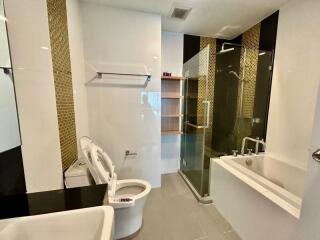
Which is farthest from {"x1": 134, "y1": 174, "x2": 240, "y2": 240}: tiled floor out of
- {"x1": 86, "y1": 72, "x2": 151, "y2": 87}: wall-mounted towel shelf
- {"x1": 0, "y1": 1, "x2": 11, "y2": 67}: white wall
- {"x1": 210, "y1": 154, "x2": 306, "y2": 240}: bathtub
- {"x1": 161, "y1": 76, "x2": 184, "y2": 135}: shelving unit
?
{"x1": 0, "y1": 1, "x2": 11, "y2": 67}: white wall

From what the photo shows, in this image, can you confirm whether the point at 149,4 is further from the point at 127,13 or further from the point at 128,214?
the point at 128,214

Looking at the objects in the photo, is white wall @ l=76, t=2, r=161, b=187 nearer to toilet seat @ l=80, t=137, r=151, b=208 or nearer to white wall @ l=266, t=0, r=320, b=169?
toilet seat @ l=80, t=137, r=151, b=208

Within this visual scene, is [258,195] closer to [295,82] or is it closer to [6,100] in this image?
[295,82]

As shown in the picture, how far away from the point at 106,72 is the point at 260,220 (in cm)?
230

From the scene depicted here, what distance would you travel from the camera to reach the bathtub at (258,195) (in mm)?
1224

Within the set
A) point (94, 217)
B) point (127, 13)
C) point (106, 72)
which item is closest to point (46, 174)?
point (94, 217)

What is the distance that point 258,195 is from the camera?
139 centimetres

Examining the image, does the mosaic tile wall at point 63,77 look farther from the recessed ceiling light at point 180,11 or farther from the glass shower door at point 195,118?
the glass shower door at point 195,118

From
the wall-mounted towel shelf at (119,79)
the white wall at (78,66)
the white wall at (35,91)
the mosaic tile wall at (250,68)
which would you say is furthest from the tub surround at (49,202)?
the mosaic tile wall at (250,68)

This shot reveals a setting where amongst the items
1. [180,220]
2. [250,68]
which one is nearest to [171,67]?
[250,68]

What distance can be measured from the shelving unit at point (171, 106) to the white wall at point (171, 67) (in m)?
0.17

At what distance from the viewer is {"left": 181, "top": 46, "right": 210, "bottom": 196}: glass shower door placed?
238cm

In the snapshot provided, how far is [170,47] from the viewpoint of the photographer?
2.75 metres

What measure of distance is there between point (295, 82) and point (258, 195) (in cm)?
136
